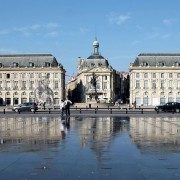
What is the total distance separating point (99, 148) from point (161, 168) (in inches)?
162

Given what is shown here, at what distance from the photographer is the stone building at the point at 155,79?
153750 mm

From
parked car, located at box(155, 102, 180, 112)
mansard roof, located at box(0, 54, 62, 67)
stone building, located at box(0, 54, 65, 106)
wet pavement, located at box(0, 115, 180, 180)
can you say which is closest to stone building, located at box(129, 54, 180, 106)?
stone building, located at box(0, 54, 65, 106)

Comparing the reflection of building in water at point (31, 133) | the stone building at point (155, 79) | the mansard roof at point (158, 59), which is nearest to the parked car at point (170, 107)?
the reflection of building in water at point (31, 133)

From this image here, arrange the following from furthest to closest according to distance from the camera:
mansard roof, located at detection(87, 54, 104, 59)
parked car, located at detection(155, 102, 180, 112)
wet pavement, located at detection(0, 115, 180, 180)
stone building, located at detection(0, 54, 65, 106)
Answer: mansard roof, located at detection(87, 54, 104, 59) < stone building, located at detection(0, 54, 65, 106) < parked car, located at detection(155, 102, 180, 112) < wet pavement, located at detection(0, 115, 180, 180)

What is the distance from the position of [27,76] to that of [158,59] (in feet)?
143

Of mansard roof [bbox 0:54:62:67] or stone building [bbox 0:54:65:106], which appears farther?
stone building [bbox 0:54:65:106]

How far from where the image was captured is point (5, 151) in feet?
46.8

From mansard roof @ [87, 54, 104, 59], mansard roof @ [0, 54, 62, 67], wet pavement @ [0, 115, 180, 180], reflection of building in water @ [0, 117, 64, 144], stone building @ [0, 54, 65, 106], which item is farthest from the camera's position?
mansard roof @ [87, 54, 104, 59]

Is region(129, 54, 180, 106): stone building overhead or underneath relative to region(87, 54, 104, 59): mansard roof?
underneath

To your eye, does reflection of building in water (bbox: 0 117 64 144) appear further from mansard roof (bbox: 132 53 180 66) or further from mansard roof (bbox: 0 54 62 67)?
mansard roof (bbox: 0 54 62 67)

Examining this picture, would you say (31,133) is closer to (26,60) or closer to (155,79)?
(155,79)

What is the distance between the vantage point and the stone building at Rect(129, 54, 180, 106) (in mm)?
153750

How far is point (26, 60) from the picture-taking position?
159 metres

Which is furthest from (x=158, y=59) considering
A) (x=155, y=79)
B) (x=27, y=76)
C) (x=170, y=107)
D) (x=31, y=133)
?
(x=31, y=133)
